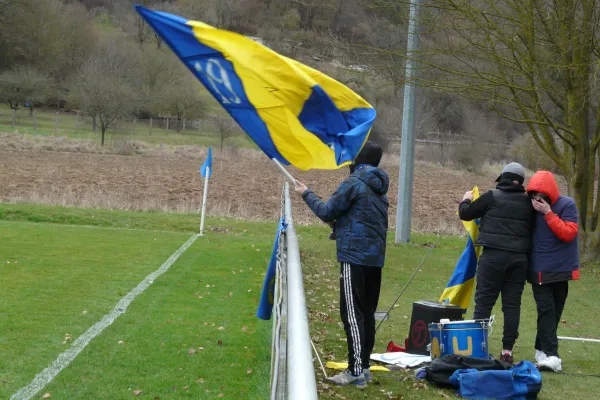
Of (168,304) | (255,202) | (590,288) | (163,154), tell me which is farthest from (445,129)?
(168,304)

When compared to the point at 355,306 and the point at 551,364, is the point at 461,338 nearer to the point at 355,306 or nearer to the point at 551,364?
the point at 551,364

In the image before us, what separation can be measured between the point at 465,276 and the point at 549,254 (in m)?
1.22

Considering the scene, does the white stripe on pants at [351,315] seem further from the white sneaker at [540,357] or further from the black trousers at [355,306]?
the white sneaker at [540,357]

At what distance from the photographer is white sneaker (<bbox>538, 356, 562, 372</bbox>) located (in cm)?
834

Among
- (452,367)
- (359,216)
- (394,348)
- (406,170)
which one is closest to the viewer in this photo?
(359,216)

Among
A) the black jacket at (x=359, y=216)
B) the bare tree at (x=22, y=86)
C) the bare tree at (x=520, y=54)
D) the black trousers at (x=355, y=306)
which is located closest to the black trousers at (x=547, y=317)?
the black trousers at (x=355, y=306)

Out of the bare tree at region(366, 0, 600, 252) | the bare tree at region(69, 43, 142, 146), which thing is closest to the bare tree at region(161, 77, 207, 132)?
the bare tree at region(69, 43, 142, 146)

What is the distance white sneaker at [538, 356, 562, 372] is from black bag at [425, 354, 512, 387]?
105 cm

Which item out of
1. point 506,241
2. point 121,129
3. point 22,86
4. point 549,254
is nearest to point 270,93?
point 506,241

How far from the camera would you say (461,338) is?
26.0 ft

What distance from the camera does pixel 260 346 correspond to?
8.74m

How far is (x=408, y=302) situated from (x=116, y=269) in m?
5.04

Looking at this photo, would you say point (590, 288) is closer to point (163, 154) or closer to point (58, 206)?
point (58, 206)

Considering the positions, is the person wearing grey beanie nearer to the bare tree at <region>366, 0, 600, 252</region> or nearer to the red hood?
the red hood
